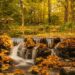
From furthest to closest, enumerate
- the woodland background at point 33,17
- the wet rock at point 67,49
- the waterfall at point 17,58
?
the woodland background at point 33,17 → the wet rock at point 67,49 → the waterfall at point 17,58

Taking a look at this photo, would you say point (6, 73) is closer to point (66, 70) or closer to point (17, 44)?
point (66, 70)

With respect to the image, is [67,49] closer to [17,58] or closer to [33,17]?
[17,58]

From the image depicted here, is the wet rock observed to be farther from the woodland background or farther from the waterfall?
the woodland background

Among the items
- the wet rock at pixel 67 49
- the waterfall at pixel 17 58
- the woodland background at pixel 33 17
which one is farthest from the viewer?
the woodland background at pixel 33 17

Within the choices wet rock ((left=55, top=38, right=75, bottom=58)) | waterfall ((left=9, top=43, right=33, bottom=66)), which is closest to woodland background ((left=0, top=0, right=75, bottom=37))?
waterfall ((left=9, top=43, right=33, bottom=66))

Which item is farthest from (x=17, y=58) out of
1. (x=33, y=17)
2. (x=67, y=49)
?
(x=33, y=17)

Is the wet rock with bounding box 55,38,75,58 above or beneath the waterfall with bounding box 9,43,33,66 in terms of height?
above

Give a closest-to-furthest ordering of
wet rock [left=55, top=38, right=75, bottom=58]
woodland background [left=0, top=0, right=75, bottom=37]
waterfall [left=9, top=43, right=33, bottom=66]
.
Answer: waterfall [left=9, top=43, right=33, bottom=66] → wet rock [left=55, top=38, right=75, bottom=58] → woodland background [left=0, top=0, right=75, bottom=37]

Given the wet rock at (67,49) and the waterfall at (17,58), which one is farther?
the wet rock at (67,49)

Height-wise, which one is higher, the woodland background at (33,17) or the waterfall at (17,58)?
the woodland background at (33,17)

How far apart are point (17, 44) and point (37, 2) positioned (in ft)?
58.0

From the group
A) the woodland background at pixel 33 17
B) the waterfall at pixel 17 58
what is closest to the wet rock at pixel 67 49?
the waterfall at pixel 17 58

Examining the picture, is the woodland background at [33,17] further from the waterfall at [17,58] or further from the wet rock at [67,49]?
the wet rock at [67,49]

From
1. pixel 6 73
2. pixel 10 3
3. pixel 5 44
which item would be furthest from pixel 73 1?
pixel 6 73
